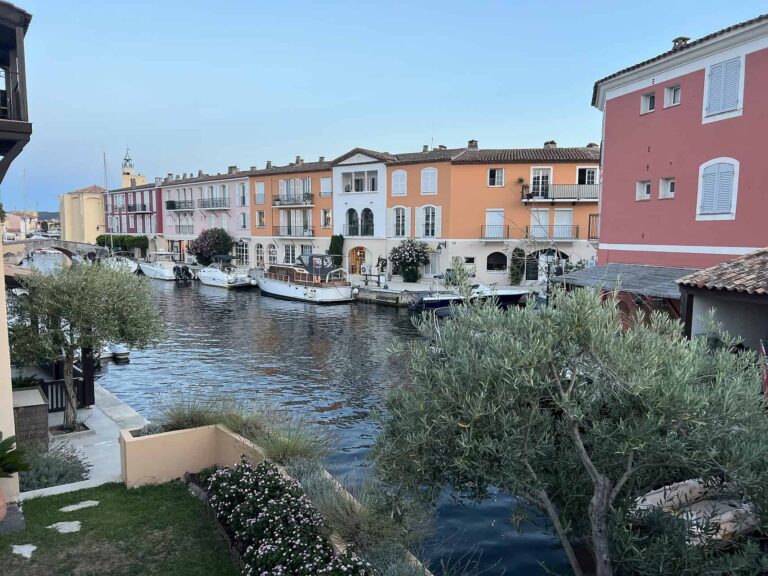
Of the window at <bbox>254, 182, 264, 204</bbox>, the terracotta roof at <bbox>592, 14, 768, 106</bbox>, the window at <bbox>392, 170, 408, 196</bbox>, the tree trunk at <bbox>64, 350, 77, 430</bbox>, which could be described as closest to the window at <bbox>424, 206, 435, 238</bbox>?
the window at <bbox>392, 170, 408, 196</bbox>

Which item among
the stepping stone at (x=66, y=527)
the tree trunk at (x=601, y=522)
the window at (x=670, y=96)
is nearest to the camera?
the tree trunk at (x=601, y=522)

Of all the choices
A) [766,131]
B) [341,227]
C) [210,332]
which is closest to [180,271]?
[341,227]

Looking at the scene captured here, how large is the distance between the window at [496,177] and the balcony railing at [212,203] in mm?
28190

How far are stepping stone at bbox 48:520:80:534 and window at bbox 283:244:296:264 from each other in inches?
1758

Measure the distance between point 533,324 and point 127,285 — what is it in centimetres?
952

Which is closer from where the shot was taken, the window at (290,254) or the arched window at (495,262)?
the arched window at (495,262)

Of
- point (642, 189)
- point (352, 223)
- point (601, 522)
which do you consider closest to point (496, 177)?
point (352, 223)

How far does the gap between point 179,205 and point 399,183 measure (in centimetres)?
3067

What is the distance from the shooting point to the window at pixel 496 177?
38438 millimetres

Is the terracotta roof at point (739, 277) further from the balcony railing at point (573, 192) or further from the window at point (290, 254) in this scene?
the window at point (290, 254)

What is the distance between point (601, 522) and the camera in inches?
184

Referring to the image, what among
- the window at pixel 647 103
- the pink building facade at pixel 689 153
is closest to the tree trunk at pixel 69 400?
the pink building facade at pixel 689 153

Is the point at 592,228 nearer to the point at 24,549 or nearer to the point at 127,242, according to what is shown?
the point at 24,549

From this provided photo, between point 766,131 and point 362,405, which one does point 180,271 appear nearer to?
point 362,405
